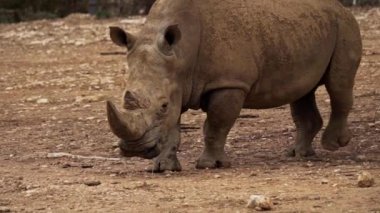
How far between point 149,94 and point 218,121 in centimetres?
85

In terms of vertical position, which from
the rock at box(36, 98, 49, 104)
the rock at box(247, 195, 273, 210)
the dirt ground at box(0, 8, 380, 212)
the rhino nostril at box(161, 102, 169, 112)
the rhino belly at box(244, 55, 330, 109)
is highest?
the rock at box(247, 195, 273, 210)

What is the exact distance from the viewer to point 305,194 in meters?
7.35

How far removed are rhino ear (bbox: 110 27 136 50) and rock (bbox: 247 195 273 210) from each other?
2375mm

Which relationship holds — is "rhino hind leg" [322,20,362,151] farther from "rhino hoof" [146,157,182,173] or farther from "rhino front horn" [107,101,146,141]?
"rhino front horn" [107,101,146,141]

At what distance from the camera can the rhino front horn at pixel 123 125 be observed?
7948 mm

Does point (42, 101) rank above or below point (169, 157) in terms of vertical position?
below

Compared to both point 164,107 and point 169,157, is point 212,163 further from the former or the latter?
point 164,107

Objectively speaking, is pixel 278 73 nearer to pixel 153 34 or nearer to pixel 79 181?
pixel 153 34

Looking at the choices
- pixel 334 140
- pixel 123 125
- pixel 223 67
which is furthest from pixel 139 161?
pixel 123 125

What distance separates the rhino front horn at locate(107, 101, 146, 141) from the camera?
795cm

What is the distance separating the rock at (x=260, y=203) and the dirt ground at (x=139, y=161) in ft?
0.23

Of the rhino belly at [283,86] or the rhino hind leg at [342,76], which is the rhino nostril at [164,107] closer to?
the rhino belly at [283,86]

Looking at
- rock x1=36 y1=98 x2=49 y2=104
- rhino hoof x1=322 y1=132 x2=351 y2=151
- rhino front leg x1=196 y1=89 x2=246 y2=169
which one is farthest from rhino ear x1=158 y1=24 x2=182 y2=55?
rock x1=36 y1=98 x2=49 y2=104

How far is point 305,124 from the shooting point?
10281mm
